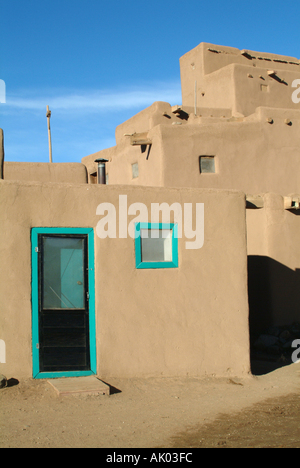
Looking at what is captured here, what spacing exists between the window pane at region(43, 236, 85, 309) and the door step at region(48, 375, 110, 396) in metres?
0.99

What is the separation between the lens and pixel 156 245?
7863 mm

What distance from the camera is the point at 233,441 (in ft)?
17.3

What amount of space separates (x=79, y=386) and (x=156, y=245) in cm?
240

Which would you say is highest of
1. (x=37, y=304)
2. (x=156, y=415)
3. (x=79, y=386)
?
(x=37, y=304)

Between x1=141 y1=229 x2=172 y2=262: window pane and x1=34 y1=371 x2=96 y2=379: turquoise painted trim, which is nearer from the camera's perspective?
x1=34 y1=371 x2=96 y2=379: turquoise painted trim

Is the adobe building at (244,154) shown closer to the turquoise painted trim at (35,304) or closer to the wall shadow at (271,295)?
the wall shadow at (271,295)

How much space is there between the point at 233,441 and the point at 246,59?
687 inches

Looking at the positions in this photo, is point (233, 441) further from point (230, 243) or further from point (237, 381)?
point (230, 243)

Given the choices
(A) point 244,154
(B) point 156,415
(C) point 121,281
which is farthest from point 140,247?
(A) point 244,154

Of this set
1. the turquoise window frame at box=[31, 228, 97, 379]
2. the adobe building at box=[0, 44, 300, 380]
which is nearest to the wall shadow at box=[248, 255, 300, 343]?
the adobe building at box=[0, 44, 300, 380]

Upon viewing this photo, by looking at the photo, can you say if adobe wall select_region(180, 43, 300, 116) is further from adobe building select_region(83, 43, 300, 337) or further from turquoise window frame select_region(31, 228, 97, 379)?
turquoise window frame select_region(31, 228, 97, 379)

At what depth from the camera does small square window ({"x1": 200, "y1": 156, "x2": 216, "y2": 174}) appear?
13899 mm

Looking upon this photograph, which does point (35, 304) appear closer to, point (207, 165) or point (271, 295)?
point (271, 295)
